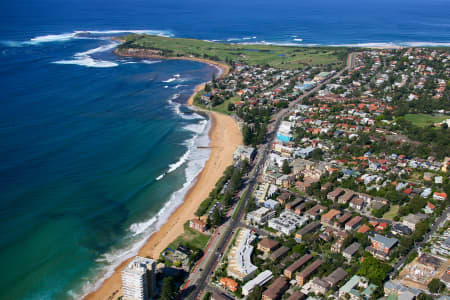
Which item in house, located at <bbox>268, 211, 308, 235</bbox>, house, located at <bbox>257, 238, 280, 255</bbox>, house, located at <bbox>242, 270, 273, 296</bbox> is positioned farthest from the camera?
house, located at <bbox>268, 211, 308, 235</bbox>

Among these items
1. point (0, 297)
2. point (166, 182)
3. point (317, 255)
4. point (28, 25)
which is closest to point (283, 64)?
point (166, 182)

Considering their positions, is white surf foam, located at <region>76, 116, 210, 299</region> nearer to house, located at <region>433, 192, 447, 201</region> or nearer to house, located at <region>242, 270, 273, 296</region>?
house, located at <region>242, 270, 273, 296</region>

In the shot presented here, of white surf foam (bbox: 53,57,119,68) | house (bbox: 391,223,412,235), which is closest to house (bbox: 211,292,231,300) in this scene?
house (bbox: 391,223,412,235)

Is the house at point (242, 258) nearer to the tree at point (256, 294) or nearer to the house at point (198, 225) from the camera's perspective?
the tree at point (256, 294)

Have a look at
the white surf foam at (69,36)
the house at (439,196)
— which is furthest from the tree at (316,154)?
the white surf foam at (69,36)

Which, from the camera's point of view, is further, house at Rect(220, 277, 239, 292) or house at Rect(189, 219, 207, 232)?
house at Rect(189, 219, 207, 232)

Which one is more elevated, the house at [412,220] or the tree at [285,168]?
the tree at [285,168]
